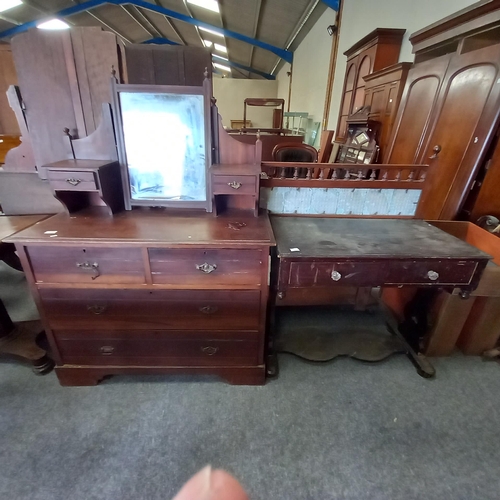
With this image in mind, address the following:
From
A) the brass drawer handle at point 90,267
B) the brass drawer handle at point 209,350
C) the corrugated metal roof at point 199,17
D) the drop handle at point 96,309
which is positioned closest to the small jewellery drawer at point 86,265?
the brass drawer handle at point 90,267

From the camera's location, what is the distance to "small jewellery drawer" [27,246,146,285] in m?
1.19

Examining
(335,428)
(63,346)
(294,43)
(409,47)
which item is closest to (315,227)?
(335,428)

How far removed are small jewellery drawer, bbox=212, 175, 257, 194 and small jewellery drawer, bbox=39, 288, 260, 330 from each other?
1.56 ft

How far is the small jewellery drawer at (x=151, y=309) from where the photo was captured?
1.30 meters

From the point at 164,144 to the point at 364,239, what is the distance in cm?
109

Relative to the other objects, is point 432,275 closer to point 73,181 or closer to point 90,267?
point 90,267

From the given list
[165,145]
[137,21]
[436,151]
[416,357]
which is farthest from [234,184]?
[137,21]

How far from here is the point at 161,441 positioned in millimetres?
1281

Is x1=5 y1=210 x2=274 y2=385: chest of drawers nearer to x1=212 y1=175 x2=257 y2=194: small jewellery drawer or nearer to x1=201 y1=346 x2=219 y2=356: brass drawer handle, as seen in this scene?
x1=201 y1=346 x2=219 y2=356: brass drawer handle

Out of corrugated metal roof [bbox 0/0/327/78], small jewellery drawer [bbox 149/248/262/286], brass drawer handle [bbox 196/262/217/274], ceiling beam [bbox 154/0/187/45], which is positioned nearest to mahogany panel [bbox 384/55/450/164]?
small jewellery drawer [bbox 149/248/262/286]

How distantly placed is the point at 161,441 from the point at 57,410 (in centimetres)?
58

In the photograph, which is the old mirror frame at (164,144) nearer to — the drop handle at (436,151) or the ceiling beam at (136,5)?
the drop handle at (436,151)

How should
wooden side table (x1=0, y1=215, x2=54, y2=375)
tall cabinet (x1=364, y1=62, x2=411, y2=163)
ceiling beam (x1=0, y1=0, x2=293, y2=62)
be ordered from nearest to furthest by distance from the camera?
wooden side table (x1=0, y1=215, x2=54, y2=375)
tall cabinet (x1=364, y1=62, x2=411, y2=163)
ceiling beam (x1=0, y1=0, x2=293, y2=62)

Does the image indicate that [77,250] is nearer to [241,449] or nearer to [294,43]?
[241,449]
